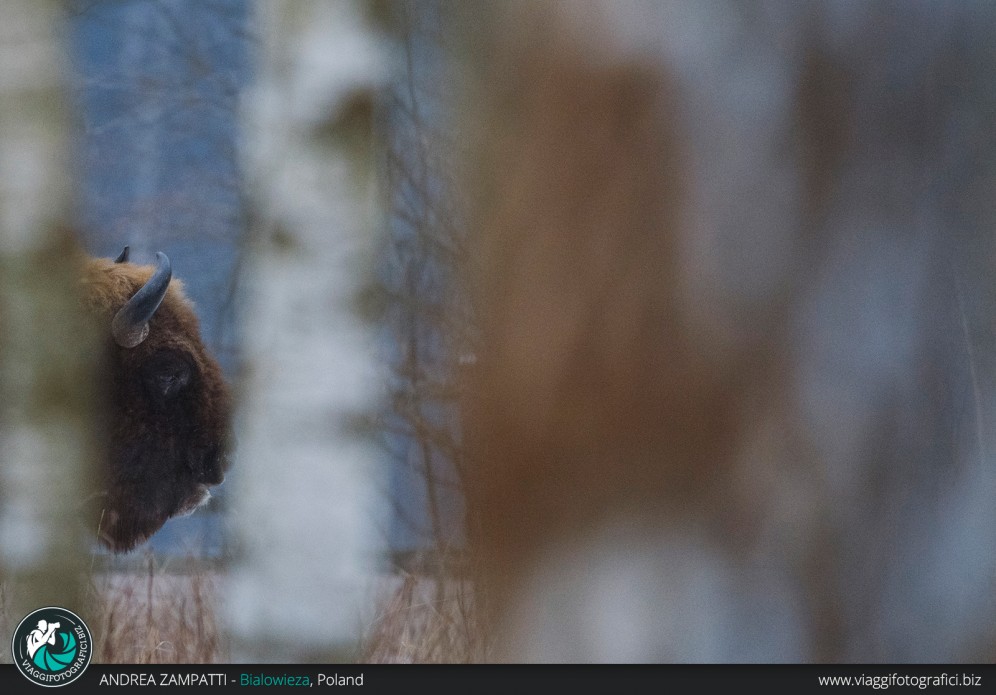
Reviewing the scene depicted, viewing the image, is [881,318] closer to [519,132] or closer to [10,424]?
[519,132]

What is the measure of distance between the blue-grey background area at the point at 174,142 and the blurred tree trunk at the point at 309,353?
222 cm

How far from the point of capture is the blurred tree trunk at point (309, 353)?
5.66 ft

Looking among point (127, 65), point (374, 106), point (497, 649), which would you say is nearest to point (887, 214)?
point (497, 649)

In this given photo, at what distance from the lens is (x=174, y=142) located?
4082 mm

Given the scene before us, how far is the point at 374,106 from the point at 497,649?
97cm

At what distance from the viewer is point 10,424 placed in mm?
1934

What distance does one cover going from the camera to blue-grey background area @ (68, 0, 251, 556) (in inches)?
156

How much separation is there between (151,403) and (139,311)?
0.32 meters

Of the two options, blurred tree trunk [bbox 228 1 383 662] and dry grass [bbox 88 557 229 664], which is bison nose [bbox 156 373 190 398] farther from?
blurred tree trunk [bbox 228 1 383 662]

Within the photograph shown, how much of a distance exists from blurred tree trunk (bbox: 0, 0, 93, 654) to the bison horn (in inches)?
49.5

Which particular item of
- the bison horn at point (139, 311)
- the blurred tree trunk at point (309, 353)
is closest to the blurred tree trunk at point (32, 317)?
the blurred tree trunk at point (309, 353)

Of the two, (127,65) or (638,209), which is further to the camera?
(127,65)
